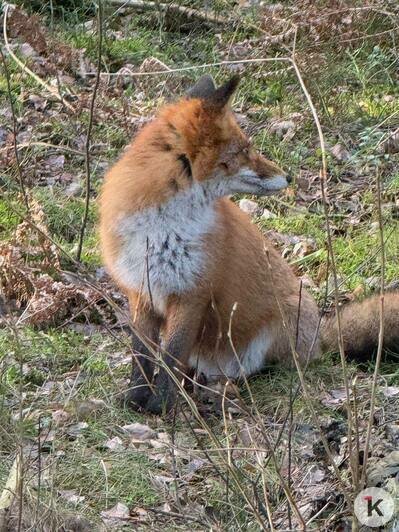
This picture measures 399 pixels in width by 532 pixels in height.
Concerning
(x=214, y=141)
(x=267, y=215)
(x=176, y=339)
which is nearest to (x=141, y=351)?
(x=176, y=339)

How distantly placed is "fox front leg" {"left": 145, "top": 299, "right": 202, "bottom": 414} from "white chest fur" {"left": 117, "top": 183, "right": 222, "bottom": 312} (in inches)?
4.9

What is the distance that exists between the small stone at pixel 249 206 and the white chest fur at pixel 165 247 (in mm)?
2457

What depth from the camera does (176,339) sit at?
5555 millimetres

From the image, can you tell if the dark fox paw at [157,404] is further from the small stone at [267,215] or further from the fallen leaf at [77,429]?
the small stone at [267,215]

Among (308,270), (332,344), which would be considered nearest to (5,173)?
(308,270)

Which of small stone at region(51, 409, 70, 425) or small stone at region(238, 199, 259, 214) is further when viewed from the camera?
small stone at region(238, 199, 259, 214)

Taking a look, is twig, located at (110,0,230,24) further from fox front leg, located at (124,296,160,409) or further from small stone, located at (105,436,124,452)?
small stone, located at (105,436,124,452)

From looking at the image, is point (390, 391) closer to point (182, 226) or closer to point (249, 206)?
point (182, 226)

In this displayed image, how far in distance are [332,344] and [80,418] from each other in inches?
74.1

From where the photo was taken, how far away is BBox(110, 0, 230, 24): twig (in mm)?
10266

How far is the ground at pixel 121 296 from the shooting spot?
4.21 m

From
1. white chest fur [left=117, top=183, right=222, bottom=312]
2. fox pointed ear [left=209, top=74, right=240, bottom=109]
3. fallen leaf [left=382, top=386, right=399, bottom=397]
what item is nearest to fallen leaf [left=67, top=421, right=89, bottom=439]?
white chest fur [left=117, top=183, right=222, bottom=312]

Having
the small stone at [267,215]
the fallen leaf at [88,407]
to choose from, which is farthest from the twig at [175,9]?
the fallen leaf at [88,407]

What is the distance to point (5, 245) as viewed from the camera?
22.6 ft
